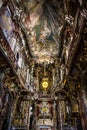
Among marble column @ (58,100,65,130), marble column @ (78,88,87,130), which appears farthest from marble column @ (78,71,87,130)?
marble column @ (58,100,65,130)

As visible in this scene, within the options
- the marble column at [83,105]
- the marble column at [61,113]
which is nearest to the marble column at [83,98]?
the marble column at [83,105]

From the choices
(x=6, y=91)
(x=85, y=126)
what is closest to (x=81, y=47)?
(x=85, y=126)

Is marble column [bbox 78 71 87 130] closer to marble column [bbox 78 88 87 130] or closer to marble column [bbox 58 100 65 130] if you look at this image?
marble column [bbox 78 88 87 130]

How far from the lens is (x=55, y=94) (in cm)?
1507

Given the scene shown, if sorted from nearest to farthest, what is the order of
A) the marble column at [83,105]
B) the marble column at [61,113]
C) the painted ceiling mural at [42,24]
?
the marble column at [83,105] → the marble column at [61,113] → the painted ceiling mural at [42,24]

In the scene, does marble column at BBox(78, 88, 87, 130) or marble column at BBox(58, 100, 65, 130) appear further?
marble column at BBox(58, 100, 65, 130)

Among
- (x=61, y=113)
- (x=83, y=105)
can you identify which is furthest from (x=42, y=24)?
(x=83, y=105)

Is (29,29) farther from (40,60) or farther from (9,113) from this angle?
(9,113)

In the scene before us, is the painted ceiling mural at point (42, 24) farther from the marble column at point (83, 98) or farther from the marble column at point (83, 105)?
the marble column at point (83, 105)

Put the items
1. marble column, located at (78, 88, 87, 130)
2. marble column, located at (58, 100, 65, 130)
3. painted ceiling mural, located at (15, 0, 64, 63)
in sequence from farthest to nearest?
painted ceiling mural, located at (15, 0, 64, 63) < marble column, located at (58, 100, 65, 130) < marble column, located at (78, 88, 87, 130)

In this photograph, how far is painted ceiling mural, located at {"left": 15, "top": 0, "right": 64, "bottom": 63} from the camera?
16212 mm

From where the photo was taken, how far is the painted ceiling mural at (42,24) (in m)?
16.2

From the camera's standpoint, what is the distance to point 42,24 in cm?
1922

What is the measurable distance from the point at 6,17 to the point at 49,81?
11274 mm
